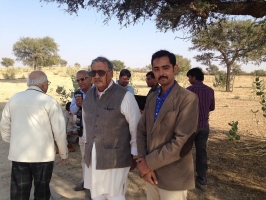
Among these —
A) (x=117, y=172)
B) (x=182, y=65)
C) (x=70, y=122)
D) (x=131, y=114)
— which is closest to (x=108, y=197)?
(x=117, y=172)

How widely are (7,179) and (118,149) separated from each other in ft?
9.11

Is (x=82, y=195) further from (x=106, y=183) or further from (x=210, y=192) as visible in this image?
(x=210, y=192)

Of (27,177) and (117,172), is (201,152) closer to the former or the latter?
(117,172)

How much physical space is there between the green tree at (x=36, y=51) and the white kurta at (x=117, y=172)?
41047 mm

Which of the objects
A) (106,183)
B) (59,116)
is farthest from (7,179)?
(106,183)

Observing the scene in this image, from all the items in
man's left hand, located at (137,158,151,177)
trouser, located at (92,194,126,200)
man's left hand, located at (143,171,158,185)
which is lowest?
trouser, located at (92,194,126,200)

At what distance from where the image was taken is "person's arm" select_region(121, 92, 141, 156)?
242 cm

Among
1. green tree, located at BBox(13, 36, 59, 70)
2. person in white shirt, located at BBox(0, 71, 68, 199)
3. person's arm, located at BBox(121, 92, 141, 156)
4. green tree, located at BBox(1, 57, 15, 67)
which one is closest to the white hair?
person in white shirt, located at BBox(0, 71, 68, 199)

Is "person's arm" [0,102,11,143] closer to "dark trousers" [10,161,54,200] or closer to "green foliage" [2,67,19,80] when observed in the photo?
"dark trousers" [10,161,54,200]

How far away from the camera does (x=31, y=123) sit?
8.86 ft

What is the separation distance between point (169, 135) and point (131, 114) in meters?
0.56

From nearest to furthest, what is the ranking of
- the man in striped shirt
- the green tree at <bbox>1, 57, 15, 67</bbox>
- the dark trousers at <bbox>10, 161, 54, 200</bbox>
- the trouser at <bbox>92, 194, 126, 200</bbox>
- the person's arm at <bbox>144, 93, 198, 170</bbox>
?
the person's arm at <bbox>144, 93, 198, 170</bbox>, the trouser at <bbox>92, 194, 126, 200</bbox>, the dark trousers at <bbox>10, 161, 54, 200</bbox>, the man in striped shirt, the green tree at <bbox>1, 57, 15, 67</bbox>

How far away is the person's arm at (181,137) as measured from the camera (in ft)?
6.18

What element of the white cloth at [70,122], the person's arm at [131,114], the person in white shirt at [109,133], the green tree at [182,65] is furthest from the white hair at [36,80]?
the green tree at [182,65]
